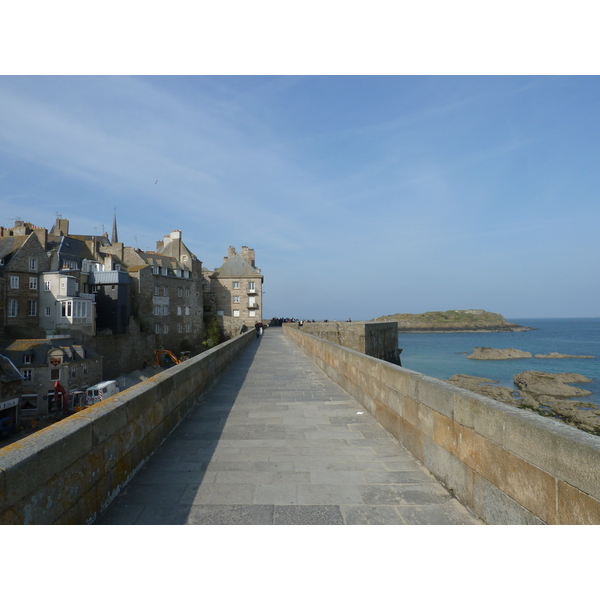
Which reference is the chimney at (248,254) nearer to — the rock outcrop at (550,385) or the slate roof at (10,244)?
the slate roof at (10,244)

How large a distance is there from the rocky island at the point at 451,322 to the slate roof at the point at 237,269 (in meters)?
83.7

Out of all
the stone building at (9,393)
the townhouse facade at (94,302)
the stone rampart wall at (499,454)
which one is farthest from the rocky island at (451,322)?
the stone rampart wall at (499,454)

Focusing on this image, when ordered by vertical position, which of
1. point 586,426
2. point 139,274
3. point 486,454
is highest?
point 139,274

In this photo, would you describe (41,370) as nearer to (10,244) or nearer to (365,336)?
(10,244)

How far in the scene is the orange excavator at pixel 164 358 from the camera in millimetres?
48500

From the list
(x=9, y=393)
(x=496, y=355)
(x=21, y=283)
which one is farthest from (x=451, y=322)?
(x=9, y=393)

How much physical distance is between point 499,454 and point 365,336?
20579 millimetres

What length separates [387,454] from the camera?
452cm

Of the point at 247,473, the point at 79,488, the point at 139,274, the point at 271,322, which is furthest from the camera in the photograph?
the point at 271,322

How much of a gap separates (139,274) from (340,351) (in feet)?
146

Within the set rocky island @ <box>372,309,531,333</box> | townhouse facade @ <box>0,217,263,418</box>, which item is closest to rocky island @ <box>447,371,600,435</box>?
townhouse facade @ <box>0,217,263,418</box>

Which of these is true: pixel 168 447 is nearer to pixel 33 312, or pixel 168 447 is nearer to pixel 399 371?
pixel 399 371

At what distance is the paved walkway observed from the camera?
310 cm
